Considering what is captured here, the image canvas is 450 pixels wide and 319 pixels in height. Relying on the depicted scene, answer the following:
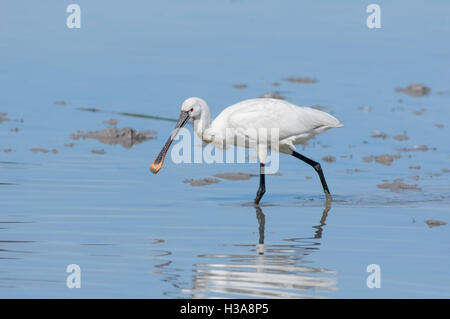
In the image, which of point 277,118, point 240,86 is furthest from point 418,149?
point 240,86

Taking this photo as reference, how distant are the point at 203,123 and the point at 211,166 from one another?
153cm

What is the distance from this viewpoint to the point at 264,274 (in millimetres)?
9258

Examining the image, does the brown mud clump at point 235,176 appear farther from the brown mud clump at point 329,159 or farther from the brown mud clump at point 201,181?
the brown mud clump at point 329,159

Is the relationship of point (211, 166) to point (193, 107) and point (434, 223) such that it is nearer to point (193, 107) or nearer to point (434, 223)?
point (193, 107)

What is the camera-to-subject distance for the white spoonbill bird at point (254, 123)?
41.2 ft

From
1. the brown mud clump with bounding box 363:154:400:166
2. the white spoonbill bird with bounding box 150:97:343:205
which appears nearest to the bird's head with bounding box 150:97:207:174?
the white spoonbill bird with bounding box 150:97:343:205

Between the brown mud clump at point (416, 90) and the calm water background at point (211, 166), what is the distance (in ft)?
0.60

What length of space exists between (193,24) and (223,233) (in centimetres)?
1457

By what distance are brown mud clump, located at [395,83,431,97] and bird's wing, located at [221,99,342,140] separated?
6.60 m

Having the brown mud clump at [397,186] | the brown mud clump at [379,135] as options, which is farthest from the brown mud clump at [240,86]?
the brown mud clump at [397,186]

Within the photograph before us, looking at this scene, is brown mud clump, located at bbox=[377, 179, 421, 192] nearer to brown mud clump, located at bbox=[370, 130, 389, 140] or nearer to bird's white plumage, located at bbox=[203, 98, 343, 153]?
bird's white plumage, located at bbox=[203, 98, 343, 153]
